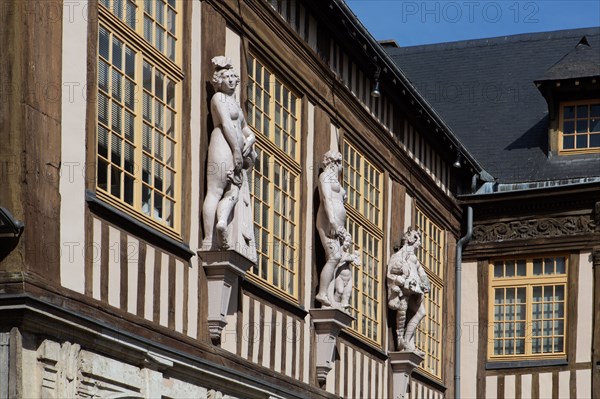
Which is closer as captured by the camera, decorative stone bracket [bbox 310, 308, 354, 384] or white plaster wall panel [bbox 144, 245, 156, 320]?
white plaster wall panel [bbox 144, 245, 156, 320]

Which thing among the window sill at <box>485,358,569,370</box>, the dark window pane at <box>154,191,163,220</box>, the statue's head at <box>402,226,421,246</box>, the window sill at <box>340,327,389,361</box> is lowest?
the window sill at <box>340,327,389,361</box>

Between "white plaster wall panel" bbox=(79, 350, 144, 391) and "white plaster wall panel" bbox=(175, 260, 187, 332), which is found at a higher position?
"white plaster wall panel" bbox=(175, 260, 187, 332)

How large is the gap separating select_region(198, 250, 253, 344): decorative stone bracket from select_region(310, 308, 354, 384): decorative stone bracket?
2.59 m

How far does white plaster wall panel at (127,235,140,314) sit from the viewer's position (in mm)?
11250

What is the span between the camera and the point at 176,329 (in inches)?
479

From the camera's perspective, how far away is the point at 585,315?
20812 mm

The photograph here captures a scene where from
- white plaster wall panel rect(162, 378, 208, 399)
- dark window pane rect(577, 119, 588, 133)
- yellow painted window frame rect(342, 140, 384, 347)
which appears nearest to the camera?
white plaster wall panel rect(162, 378, 208, 399)

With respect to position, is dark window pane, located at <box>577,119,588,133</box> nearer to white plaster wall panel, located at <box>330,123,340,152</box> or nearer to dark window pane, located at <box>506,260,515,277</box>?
dark window pane, located at <box>506,260,515,277</box>

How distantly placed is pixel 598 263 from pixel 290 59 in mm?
7387

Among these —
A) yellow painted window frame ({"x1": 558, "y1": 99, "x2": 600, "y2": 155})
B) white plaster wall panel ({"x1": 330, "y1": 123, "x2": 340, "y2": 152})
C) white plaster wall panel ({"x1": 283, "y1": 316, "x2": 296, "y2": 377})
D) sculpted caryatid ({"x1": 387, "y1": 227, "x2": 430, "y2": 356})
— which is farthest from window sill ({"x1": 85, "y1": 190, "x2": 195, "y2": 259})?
yellow painted window frame ({"x1": 558, "y1": 99, "x2": 600, "y2": 155})

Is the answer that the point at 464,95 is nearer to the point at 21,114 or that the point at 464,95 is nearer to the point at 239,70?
the point at 239,70

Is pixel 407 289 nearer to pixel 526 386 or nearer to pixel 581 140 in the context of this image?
pixel 526 386

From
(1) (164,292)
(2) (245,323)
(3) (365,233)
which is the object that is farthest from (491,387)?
(1) (164,292)

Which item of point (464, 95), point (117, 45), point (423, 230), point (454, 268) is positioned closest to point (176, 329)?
point (117, 45)
